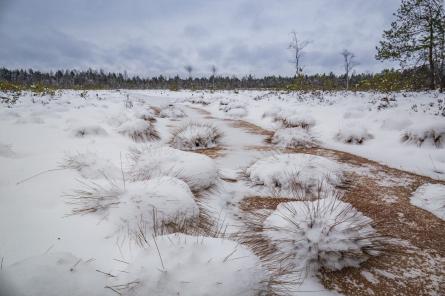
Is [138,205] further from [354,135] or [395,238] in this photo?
[354,135]

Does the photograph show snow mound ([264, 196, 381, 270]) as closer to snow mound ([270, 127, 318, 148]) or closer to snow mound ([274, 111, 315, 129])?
snow mound ([270, 127, 318, 148])

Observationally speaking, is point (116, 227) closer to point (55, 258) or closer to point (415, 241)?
point (55, 258)

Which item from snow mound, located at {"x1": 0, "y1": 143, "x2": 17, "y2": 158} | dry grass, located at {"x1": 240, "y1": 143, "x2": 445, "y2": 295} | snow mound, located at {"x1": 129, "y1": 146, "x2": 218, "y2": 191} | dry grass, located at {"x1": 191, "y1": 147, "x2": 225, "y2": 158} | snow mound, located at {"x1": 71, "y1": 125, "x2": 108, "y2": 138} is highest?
snow mound, located at {"x1": 71, "y1": 125, "x2": 108, "y2": 138}

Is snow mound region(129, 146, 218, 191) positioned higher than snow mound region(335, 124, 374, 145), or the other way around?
snow mound region(335, 124, 374, 145)

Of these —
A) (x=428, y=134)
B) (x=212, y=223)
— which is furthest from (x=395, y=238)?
(x=428, y=134)

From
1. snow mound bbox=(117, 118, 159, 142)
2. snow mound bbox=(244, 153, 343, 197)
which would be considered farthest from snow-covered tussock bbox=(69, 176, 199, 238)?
snow mound bbox=(117, 118, 159, 142)

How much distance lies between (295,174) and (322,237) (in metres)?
1.46

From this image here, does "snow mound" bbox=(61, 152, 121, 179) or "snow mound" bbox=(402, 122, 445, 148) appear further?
"snow mound" bbox=(402, 122, 445, 148)

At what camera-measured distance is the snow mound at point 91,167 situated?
307cm

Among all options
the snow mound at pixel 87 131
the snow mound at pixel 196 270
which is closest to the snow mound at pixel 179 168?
the snow mound at pixel 196 270

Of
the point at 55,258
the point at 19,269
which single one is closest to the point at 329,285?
the point at 55,258

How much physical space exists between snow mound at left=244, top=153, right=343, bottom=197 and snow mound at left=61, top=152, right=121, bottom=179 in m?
1.79

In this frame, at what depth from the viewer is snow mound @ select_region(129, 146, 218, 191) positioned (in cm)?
314

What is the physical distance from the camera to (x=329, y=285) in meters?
1.78
